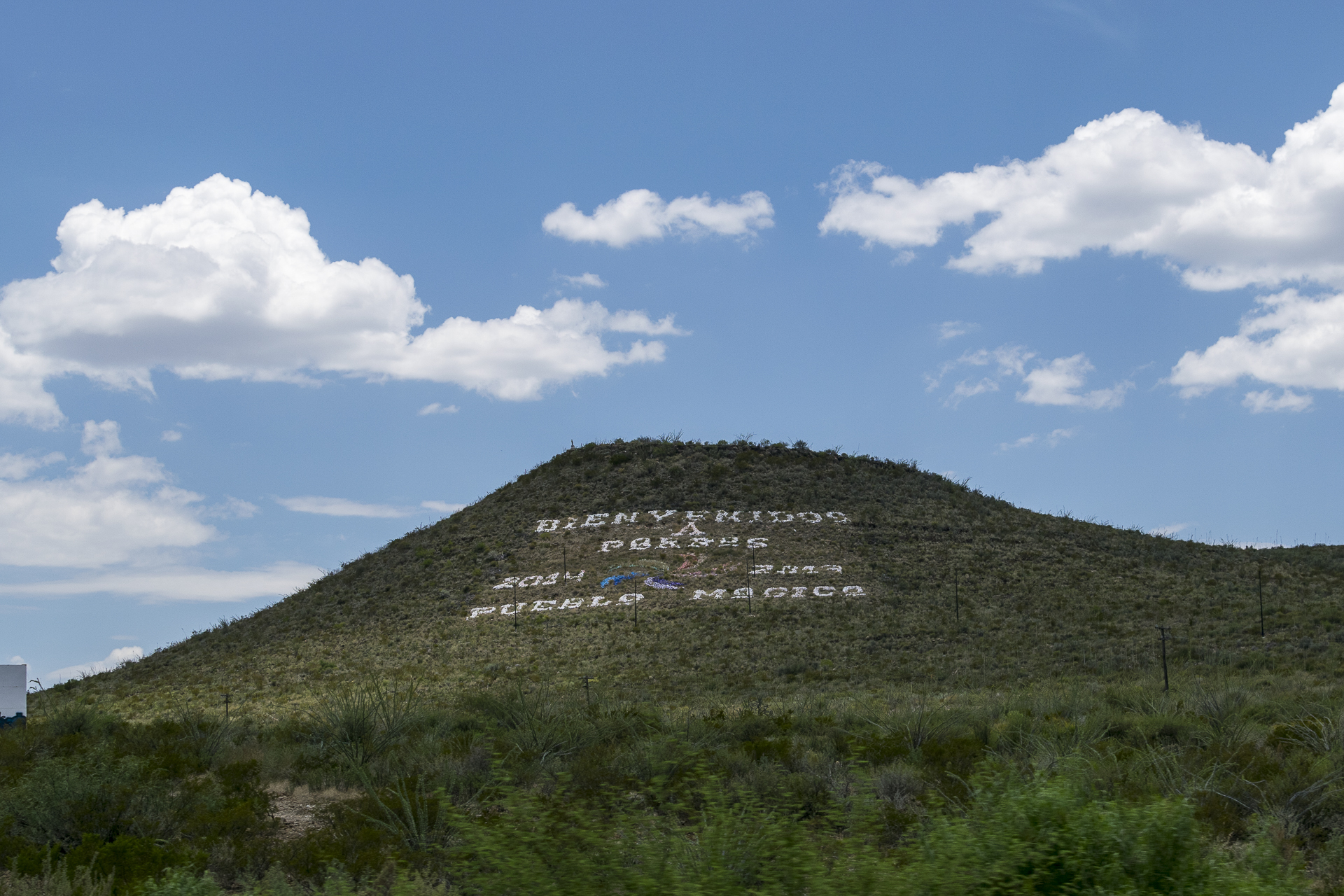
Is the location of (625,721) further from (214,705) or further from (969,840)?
(214,705)

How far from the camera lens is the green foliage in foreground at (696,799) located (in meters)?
6.13

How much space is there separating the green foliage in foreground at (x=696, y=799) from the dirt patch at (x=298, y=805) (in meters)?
0.10

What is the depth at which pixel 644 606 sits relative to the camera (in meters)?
39.1

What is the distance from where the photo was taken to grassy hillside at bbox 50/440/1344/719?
3036 cm

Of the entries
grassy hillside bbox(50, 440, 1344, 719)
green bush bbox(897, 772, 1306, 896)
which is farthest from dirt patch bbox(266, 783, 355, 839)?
grassy hillside bbox(50, 440, 1344, 719)

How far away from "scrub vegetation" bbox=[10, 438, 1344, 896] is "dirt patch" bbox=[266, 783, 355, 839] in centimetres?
7

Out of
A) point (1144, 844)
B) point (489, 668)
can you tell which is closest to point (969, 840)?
point (1144, 844)

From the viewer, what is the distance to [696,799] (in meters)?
11.1

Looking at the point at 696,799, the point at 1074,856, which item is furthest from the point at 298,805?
the point at 1074,856

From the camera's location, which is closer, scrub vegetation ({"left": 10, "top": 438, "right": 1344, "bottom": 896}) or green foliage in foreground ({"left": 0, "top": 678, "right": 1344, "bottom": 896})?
green foliage in foreground ({"left": 0, "top": 678, "right": 1344, "bottom": 896})

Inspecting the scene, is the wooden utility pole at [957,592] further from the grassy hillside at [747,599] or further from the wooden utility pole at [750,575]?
the wooden utility pole at [750,575]

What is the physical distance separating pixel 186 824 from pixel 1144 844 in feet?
30.8

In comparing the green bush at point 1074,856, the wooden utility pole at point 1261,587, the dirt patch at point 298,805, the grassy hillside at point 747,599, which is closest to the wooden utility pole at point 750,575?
the grassy hillside at point 747,599

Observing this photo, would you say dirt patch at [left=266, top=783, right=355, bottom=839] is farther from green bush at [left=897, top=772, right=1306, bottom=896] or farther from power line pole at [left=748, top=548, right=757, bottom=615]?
power line pole at [left=748, top=548, right=757, bottom=615]
